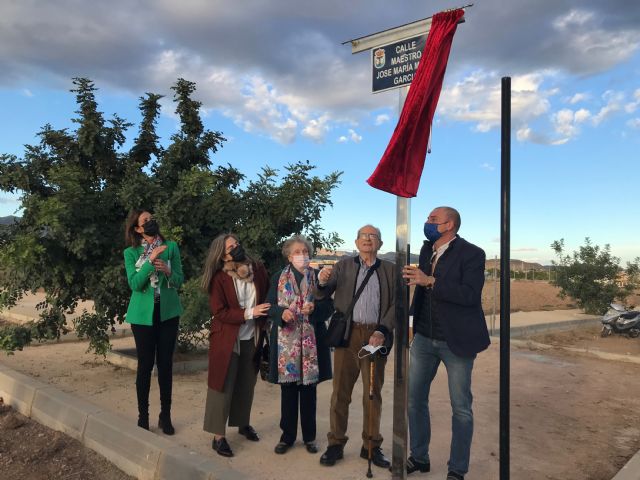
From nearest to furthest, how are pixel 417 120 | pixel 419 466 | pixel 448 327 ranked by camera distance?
pixel 417 120 < pixel 448 327 < pixel 419 466

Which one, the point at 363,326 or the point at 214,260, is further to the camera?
the point at 214,260

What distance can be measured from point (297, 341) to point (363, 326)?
552 mm

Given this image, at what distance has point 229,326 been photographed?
4199 millimetres

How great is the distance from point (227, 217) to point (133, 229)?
6.10 ft

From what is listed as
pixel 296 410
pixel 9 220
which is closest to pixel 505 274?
pixel 296 410

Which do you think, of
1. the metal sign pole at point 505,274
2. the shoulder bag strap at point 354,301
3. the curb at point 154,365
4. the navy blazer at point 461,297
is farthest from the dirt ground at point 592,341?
the metal sign pole at point 505,274

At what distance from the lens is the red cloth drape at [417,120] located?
3158 mm

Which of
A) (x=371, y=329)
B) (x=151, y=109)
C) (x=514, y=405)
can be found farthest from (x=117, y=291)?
(x=514, y=405)

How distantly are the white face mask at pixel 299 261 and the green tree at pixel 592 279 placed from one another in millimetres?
13262

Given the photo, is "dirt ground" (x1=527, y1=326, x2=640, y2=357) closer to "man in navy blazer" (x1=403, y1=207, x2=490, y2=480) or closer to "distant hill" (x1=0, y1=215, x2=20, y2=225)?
"man in navy blazer" (x1=403, y1=207, x2=490, y2=480)

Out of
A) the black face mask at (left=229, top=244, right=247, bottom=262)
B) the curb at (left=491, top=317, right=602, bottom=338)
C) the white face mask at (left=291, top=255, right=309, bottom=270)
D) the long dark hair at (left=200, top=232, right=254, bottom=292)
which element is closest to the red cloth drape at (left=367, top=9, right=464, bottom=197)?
the white face mask at (left=291, top=255, right=309, bottom=270)

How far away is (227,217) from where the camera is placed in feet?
20.9

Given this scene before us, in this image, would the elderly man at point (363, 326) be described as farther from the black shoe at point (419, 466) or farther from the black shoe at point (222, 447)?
the black shoe at point (222, 447)

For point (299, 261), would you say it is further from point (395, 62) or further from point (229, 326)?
point (395, 62)
